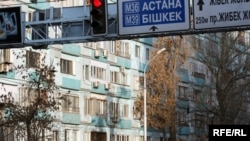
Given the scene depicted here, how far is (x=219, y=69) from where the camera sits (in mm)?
52938

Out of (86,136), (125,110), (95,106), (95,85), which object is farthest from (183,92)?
(86,136)

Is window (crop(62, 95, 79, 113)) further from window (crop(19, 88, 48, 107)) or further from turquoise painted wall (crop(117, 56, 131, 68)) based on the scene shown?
turquoise painted wall (crop(117, 56, 131, 68))

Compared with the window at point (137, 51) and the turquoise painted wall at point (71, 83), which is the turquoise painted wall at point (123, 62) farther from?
the turquoise painted wall at point (71, 83)

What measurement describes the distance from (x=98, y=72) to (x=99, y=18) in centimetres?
3558

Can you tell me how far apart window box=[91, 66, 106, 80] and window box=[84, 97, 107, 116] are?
1841mm

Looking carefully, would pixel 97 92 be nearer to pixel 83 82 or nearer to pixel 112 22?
pixel 83 82

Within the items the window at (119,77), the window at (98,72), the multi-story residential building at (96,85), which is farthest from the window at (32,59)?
the window at (119,77)

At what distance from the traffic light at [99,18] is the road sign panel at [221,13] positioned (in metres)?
2.79

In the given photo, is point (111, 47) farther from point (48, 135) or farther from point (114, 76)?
point (48, 135)

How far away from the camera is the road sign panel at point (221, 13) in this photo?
2102 centimetres

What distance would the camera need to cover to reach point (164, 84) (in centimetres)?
5662

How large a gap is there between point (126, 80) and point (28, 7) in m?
19.4

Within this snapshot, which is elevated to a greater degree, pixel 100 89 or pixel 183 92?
pixel 183 92

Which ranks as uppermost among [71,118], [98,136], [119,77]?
[119,77]
